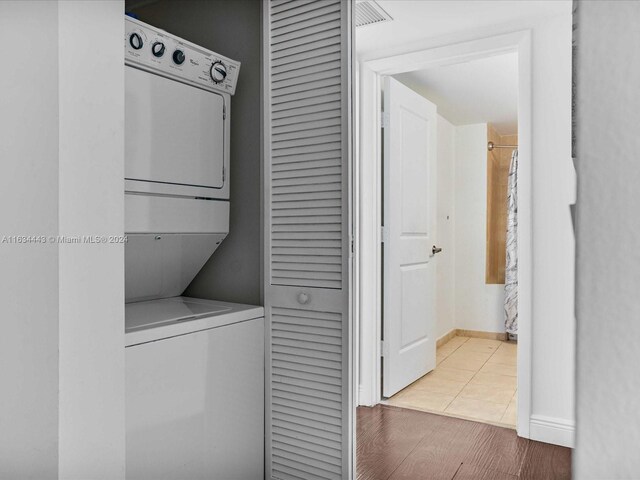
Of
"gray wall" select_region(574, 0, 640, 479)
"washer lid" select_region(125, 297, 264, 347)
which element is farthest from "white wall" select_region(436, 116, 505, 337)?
"gray wall" select_region(574, 0, 640, 479)

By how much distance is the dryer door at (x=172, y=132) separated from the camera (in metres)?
1.69

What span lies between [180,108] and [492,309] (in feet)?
13.9

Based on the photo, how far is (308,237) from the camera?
1958 millimetres

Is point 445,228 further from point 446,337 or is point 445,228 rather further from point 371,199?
point 371,199

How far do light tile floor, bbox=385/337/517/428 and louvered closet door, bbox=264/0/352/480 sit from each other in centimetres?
131

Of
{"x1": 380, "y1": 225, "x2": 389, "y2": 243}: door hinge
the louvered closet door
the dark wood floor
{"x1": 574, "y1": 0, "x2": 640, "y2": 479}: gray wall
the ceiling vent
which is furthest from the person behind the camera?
{"x1": 380, "y1": 225, "x2": 389, "y2": 243}: door hinge

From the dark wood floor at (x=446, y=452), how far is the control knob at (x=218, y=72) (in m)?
1.87

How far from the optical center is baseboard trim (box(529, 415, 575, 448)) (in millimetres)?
2467

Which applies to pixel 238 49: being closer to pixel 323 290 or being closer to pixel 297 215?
pixel 297 215

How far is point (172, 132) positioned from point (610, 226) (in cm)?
183

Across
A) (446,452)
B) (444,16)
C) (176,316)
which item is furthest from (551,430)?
(444,16)

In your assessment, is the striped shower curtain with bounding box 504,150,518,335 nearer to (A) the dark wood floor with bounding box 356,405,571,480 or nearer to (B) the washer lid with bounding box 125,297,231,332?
(A) the dark wood floor with bounding box 356,405,571,480

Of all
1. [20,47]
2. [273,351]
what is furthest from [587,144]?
[273,351]

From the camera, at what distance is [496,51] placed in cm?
267
